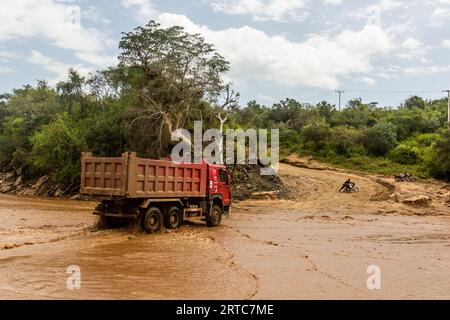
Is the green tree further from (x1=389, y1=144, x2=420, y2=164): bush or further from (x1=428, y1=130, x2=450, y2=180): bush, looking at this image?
(x1=428, y1=130, x2=450, y2=180): bush

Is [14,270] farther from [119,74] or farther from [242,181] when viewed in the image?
[119,74]

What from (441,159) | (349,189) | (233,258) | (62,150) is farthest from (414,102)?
(233,258)

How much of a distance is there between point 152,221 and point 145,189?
1191mm

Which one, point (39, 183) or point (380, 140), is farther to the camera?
point (380, 140)

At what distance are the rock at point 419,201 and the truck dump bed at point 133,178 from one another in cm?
1563

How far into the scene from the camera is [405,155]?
1567 inches

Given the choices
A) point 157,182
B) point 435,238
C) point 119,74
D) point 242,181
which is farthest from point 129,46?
point 435,238

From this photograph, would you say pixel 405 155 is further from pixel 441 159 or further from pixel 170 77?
pixel 170 77

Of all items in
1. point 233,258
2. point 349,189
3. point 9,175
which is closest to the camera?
point 233,258

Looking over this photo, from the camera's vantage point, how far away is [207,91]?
3366 centimetres

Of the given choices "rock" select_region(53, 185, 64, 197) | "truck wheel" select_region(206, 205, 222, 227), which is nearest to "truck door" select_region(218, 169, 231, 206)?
"truck wheel" select_region(206, 205, 222, 227)

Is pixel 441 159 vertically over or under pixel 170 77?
under

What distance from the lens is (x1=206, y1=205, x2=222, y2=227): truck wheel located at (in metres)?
17.5

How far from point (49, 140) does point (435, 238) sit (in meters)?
30.9
